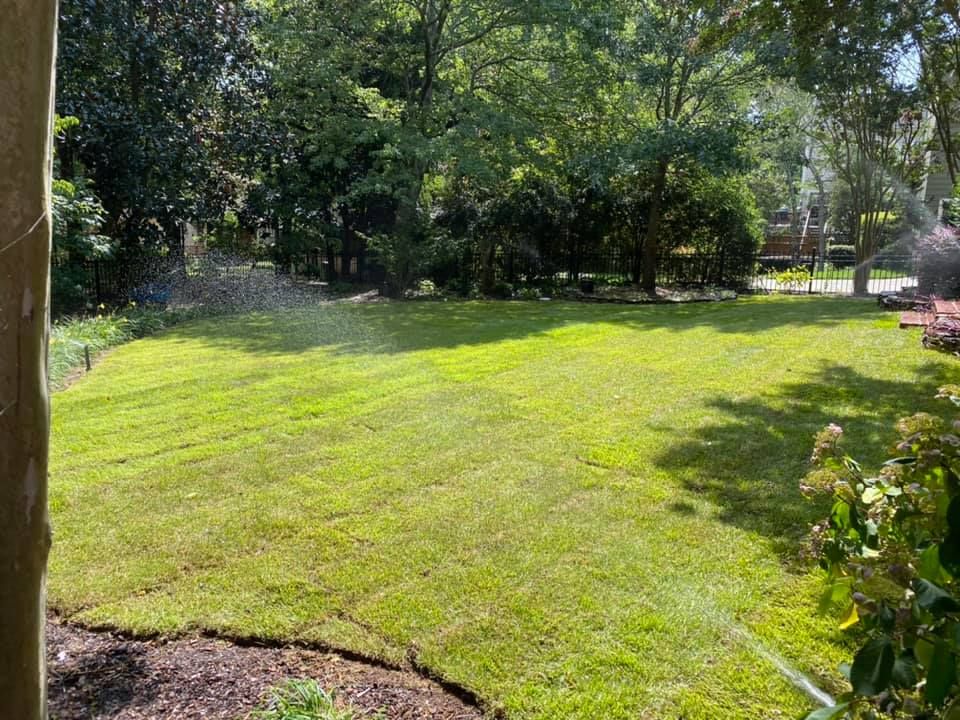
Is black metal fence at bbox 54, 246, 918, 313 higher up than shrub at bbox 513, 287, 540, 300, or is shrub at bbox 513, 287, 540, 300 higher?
black metal fence at bbox 54, 246, 918, 313

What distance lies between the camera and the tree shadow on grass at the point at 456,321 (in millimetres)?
7633

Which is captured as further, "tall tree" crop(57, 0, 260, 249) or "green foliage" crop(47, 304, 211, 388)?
"tall tree" crop(57, 0, 260, 249)

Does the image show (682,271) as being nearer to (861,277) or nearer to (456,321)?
(861,277)

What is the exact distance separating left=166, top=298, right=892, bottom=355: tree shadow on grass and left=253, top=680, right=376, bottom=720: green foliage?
16.8 ft

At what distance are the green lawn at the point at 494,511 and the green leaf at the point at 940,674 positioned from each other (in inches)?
39.4

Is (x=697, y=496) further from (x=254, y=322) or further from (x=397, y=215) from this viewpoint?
(x=397, y=215)

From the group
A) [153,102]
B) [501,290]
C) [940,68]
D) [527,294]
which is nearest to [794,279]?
[940,68]

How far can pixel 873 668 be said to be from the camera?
99 cm

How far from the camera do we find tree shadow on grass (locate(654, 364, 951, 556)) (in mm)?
3070

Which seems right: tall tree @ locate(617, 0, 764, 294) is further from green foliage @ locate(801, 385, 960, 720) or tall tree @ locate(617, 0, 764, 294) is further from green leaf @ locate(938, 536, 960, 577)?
green leaf @ locate(938, 536, 960, 577)

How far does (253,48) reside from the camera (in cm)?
1210

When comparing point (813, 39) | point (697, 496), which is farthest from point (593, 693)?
point (813, 39)

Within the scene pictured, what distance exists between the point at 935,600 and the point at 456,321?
28.0 feet

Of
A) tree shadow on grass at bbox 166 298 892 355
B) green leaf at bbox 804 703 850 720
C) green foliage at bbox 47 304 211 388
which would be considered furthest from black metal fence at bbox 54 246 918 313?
green leaf at bbox 804 703 850 720
